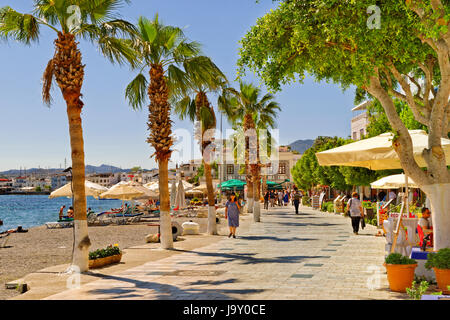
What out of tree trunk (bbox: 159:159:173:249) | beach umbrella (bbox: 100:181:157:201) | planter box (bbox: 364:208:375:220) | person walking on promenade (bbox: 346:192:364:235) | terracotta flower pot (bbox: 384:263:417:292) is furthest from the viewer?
beach umbrella (bbox: 100:181:157:201)

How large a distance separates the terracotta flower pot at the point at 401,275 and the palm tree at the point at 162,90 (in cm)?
855

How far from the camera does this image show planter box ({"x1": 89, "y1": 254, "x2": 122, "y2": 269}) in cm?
1168

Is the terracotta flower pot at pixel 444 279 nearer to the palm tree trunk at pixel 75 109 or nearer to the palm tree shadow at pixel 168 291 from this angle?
the palm tree shadow at pixel 168 291

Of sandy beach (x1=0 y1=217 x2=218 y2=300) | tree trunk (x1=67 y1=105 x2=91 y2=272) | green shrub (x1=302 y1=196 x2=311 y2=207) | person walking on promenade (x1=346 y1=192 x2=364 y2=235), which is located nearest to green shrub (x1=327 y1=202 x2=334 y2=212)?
green shrub (x1=302 y1=196 x2=311 y2=207)

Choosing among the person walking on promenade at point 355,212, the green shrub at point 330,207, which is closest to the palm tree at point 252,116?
the green shrub at point 330,207

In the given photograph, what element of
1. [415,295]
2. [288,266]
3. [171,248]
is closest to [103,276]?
[288,266]

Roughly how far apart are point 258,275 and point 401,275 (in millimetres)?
2955

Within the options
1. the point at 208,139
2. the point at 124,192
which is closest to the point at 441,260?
the point at 208,139

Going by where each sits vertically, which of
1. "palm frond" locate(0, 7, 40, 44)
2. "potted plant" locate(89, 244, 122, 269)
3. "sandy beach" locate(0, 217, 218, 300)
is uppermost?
"palm frond" locate(0, 7, 40, 44)

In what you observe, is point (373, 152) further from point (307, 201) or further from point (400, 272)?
point (307, 201)

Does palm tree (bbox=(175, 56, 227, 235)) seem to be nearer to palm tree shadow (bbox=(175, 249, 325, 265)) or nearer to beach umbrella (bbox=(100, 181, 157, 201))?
palm tree shadow (bbox=(175, 249, 325, 265))

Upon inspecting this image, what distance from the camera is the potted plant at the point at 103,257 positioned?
11742mm

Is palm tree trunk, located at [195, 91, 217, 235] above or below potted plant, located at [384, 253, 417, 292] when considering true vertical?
above

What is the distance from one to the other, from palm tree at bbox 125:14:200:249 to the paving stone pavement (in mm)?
2167
